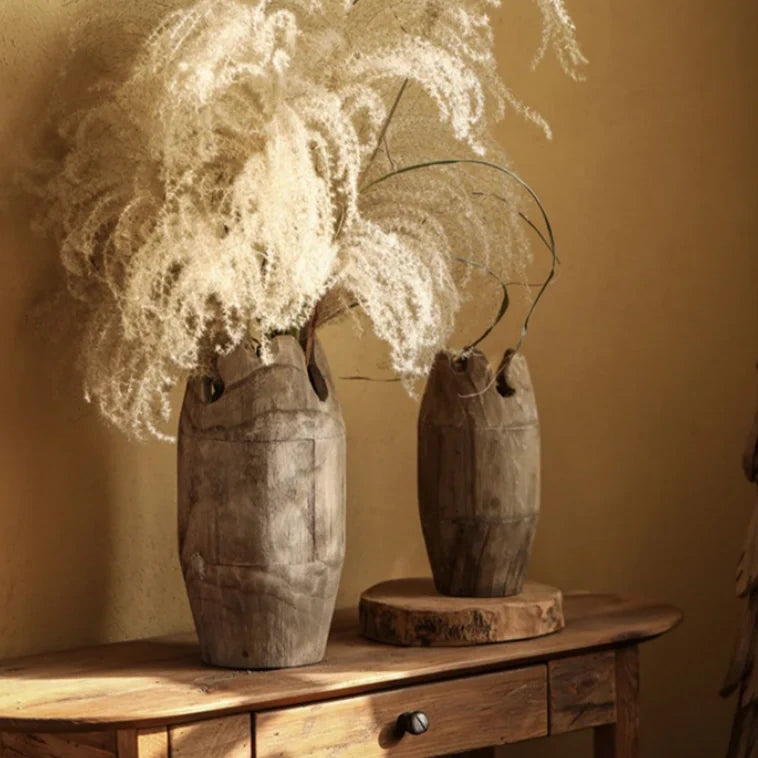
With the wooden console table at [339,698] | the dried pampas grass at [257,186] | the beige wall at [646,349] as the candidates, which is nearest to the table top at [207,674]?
the wooden console table at [339,698]

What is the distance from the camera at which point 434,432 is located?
244 centimetres

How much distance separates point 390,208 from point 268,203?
31 centimetres

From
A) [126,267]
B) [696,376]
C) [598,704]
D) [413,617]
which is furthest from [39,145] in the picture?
[696,376]

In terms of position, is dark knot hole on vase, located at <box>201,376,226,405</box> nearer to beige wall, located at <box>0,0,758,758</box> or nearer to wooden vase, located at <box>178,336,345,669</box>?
wooden vase, located at <box>178,336,345,669</box>

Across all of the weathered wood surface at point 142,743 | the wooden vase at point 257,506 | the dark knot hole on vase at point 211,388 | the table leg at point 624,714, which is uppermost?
the dark knot hole on vase at point 211,388

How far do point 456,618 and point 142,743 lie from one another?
60 centimetres

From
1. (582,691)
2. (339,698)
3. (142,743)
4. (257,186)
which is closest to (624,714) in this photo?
(582,691)

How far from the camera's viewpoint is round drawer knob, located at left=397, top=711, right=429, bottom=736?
213 cm

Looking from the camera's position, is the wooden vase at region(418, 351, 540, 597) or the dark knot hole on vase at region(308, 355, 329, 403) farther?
the wooden vase at region(418, 351, 540, 597)

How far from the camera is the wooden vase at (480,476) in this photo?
94.3 inches

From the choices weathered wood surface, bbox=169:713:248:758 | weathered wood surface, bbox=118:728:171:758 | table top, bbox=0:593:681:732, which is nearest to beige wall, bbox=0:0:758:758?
table top, bbox=0:593:681:732

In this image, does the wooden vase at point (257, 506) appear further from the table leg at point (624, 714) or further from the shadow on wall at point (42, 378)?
the table leg at point (624, 714)

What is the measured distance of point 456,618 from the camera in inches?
90.3

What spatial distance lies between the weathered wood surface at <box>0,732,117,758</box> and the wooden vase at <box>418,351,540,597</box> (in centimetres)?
72
